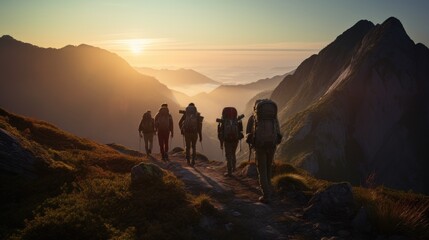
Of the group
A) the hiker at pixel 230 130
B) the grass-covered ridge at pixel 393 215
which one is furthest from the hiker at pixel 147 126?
the grass-covered ridge at pixel 393 215

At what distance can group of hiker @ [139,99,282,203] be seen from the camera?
38.1 ft

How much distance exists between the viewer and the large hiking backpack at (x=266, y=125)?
455 inches

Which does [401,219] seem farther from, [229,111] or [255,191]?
[229,111]

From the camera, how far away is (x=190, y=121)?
60.8 feet

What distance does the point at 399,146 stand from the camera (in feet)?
461

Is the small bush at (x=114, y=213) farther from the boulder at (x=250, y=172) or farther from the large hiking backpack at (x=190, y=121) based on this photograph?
the large hiking backpack at (x=190, y=121)

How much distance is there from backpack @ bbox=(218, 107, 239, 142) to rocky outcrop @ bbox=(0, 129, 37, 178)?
850cm

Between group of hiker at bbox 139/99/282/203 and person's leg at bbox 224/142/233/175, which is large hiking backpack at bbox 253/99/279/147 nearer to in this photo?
group of hiker at bbox 139/99/282/203

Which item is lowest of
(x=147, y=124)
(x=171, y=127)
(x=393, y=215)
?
(x=393, y=215)

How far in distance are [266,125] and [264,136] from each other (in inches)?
15.0

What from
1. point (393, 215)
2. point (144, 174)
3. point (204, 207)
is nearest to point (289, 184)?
point (204, 207)

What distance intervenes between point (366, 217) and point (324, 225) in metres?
1.11

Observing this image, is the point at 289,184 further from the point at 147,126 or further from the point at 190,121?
the point at 147,126

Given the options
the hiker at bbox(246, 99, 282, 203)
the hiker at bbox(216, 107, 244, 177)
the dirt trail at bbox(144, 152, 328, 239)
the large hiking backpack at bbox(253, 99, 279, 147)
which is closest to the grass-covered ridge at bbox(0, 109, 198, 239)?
the dirt trail at bbox(144, 152, 328, 239)
